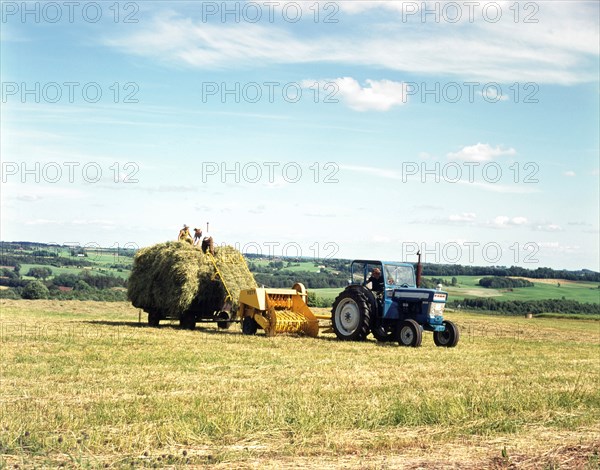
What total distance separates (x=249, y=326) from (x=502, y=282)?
38.9 metres

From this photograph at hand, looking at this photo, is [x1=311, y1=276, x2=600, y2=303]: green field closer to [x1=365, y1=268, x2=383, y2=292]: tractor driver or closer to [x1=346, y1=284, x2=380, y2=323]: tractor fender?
[x1=365, y1=268, x2=383, y2=292]: tractor driver

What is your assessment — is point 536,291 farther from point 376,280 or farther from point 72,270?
point 376,280

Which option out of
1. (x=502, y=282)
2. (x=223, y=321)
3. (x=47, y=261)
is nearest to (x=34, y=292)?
(x=223, y=321)

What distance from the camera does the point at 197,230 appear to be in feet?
73.2

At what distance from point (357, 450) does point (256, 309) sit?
12550 mm

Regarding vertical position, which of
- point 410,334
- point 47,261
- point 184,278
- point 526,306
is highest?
point 47,261

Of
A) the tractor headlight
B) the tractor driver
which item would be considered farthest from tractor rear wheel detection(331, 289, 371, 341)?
the tractor headlight

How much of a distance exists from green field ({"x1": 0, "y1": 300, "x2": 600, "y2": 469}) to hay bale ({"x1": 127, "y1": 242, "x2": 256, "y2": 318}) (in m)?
4.58

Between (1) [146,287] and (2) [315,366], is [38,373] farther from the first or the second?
(1) [146,287]

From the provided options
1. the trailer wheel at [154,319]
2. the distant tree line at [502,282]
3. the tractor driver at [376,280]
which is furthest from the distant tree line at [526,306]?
the tractor driver at [376,280]

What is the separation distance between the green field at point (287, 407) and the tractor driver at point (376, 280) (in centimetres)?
269

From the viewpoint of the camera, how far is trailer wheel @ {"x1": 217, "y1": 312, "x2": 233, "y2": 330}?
21734mm

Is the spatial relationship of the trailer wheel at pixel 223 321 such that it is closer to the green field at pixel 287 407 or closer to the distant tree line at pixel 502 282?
the green field at pixel 287 407

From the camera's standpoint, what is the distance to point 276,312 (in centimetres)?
1962
